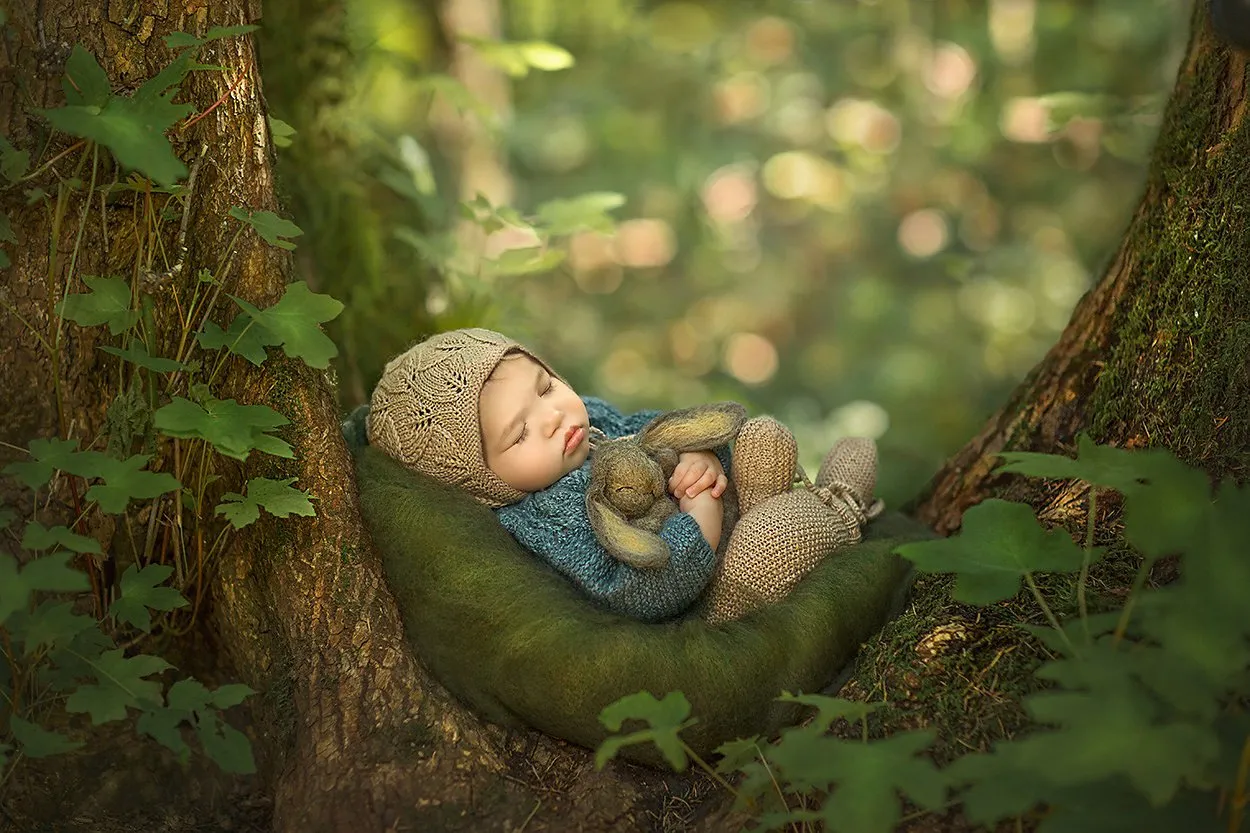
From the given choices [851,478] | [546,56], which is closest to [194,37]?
[851,478]

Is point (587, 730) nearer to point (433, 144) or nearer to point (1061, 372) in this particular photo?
point (1061, 372)

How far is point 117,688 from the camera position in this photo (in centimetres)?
204

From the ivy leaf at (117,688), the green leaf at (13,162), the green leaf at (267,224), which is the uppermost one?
the green leaf at (13,162)

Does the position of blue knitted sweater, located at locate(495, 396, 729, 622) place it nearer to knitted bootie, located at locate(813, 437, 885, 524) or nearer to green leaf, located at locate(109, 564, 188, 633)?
knitted bootie, located at locate(813, 437, 885, 524)

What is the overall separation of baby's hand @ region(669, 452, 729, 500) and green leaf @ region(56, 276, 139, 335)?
130 centimetres

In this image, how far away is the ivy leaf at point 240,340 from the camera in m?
2.27

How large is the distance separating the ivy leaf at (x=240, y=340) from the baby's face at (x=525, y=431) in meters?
0.53

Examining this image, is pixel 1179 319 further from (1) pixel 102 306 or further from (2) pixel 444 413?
(1) pixel 102 306

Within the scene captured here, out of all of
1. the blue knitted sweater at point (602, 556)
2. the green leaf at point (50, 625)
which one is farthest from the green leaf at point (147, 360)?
the blue knitted sweater at point (602, 556)

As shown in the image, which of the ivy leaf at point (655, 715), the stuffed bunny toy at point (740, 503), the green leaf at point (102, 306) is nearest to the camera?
the ivy leaf at point (655, 715)

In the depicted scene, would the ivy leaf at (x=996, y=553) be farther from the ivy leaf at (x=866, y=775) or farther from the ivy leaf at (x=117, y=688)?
the ivy leaf at (x=117, y=688)

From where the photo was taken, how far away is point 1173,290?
2412 mm

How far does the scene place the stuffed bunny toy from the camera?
97.2 inches

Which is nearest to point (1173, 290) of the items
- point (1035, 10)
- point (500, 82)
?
point (500, 82)
